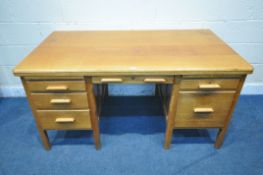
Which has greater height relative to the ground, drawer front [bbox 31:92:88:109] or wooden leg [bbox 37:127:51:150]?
drawer front [bbox 31:92:88:109]

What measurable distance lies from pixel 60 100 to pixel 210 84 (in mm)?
880

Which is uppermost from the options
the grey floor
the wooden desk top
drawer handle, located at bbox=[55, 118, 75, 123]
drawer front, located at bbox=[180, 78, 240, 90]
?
the wooden desk top

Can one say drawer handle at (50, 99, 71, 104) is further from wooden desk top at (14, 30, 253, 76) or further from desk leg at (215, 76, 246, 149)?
desk leg at (215, 76, 246, 149)

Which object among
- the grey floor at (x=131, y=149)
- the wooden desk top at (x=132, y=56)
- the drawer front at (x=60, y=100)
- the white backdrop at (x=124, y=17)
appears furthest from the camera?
the white backdrop at (x=124, y=17)

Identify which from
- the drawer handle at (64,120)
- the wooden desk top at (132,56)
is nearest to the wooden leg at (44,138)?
the drawer handle at (64,120)

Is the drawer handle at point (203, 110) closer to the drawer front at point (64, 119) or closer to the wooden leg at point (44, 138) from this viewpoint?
the drawer front at point (64, 119)

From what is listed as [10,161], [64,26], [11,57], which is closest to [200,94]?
[64,26]

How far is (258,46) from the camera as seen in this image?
1.70m

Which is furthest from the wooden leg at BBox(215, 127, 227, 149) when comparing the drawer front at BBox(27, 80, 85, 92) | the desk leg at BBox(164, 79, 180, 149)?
the drawer front at BBox(27, 80, 85, 92)

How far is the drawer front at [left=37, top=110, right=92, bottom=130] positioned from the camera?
1.15 m

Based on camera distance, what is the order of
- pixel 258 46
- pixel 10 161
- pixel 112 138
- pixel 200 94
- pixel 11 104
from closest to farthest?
pixel 200 94, pixel 10 161, pixel 112 138, pixel 258 46, pixel 11 104

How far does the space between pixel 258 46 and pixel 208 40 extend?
0.74 m

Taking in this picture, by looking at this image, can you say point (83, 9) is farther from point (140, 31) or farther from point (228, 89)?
point (228, 89)

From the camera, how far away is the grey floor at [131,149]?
125 cm
